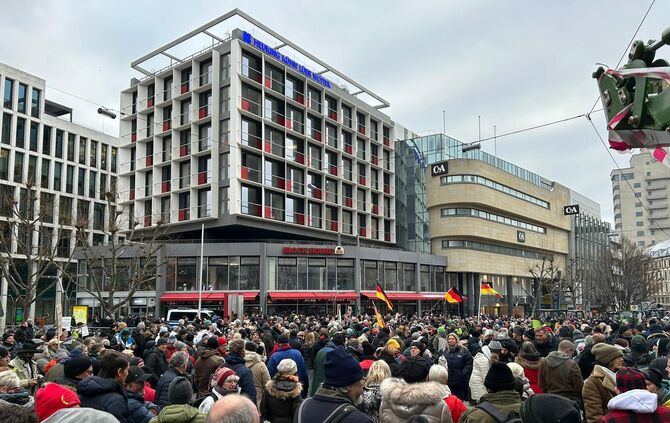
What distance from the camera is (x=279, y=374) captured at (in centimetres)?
648

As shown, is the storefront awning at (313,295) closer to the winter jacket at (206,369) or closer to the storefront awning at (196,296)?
the storefront awning at (196,296)

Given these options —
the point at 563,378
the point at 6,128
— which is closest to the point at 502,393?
the point at 563,378

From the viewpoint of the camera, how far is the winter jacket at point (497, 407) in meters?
4.49

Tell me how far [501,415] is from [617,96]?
11.9 feet

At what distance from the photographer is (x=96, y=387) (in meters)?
5.39

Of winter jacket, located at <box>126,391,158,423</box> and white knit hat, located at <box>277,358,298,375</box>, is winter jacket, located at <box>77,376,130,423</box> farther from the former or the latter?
white knit hat, located at <box>277,358,298,375</box>

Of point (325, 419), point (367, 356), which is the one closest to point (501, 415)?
point (325, 419)

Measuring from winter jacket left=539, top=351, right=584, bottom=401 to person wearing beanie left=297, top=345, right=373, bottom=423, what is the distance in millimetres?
3628

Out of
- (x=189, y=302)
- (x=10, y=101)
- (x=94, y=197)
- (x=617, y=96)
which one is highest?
(x=10, y=101)

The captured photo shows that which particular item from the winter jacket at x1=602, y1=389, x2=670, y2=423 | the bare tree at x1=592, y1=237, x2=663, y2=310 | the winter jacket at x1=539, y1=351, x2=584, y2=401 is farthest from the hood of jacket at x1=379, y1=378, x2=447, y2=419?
the bare tree at x1=592, y1=237, x2=663, y2=310

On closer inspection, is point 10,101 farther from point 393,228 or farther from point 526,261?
point 526,261

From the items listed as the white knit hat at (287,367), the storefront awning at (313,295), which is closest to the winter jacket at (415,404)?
the white knit hat at (287,367)

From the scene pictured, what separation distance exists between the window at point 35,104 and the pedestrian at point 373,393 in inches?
2388

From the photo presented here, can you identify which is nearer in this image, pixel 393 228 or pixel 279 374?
pixel 279 374
